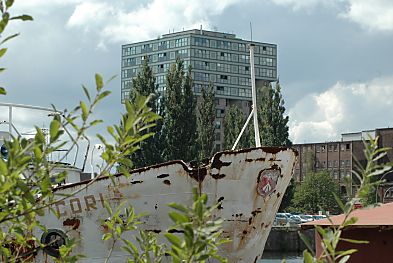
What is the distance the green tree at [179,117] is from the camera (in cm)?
4641

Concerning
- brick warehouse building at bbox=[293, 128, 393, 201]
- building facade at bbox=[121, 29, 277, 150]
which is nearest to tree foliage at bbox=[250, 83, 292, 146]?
brick warehouse building at bbox=[293, 128, 393, 201]

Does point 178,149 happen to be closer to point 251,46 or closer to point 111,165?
point 251,46

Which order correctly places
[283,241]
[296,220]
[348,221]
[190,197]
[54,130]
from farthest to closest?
[296,220]
[283,241]
[190,197]
[348,221]
[54,130]

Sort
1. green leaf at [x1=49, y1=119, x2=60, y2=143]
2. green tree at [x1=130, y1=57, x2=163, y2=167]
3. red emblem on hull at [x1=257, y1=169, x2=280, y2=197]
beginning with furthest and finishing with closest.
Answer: green tree at [x1=130, y1=57, x2=163, y2=167] → red emblem on hull at [x1=257, y1=169, x2=280, y2=197] → green leaf at [x1=49, y1=119, x2=60, y2=143]

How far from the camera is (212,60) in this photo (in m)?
117

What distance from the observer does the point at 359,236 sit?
12078 mm

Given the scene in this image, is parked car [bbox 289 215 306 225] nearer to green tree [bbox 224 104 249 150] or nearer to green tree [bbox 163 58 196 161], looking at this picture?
green tree [bbox 224 104 249 150]

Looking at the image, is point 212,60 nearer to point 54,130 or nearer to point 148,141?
point 148,141

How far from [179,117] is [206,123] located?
5691 millimetres

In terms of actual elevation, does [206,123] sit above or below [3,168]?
above

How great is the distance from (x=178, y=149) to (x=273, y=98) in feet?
45.2

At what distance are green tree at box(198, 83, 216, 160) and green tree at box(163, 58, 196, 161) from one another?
2179 millimetres

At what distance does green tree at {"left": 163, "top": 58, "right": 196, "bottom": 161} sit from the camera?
152 feet

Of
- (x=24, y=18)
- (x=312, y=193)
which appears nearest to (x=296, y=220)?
(x=312, y=193)
